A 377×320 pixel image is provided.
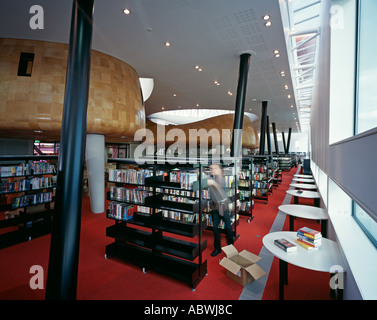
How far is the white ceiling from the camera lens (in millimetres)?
3900

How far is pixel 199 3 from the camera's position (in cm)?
380

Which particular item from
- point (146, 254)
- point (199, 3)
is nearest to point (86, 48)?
point (199, 3)

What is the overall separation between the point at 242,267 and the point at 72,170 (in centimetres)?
290

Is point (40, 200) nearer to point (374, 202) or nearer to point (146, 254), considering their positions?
point (146, 254)

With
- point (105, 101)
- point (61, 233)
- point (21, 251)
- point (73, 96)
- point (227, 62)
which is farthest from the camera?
point (227, 62)

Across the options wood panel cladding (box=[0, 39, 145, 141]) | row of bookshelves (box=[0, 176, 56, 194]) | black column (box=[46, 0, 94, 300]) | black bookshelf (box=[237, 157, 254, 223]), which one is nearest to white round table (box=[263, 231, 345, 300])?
black column (box=[46, 0, 94, 300])

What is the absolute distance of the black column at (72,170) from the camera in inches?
73.0

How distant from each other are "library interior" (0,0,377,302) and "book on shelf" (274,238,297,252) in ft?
0.05

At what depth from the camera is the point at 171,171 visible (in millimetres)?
3871
